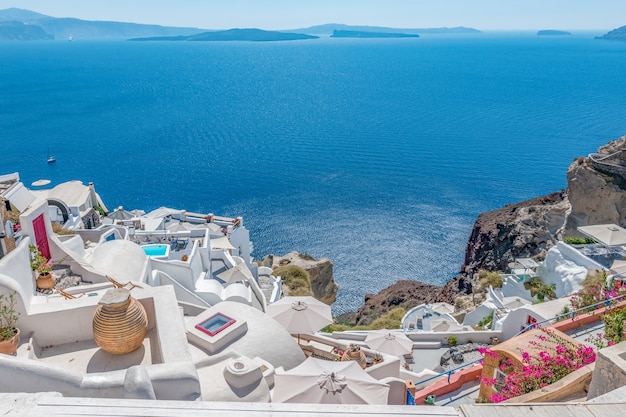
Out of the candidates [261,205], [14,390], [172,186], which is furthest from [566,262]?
[172,186]

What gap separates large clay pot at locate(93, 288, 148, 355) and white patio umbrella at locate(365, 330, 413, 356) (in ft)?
40.2

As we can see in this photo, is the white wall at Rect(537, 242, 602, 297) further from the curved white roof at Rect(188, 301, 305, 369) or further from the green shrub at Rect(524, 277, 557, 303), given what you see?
the curved white roof at Rect(188, 301, 305, 369)

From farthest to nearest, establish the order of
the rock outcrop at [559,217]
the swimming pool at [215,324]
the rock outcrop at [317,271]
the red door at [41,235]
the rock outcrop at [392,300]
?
the rock outcrop at [317,271]
the rock outcrop at [392,300]
the rock outcrop at [559,217]
the red door at [41,235]
the swimming pool at [215,324]

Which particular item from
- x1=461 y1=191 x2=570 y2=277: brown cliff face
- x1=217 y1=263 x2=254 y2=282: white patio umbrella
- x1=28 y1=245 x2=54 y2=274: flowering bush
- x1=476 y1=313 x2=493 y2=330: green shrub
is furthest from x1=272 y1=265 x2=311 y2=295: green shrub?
x1=28 y1=245 x2=54 y2=274: flowering bush

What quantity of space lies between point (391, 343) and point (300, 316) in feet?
13.3

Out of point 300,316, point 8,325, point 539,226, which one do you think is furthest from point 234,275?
point 539,226

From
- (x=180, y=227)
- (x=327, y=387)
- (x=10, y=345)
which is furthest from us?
(x=180, y=227)

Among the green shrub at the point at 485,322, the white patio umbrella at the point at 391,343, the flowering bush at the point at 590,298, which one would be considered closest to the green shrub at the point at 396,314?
the green shrub at the point at 485,322

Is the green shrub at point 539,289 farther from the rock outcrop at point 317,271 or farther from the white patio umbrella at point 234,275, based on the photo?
the rock outcrop at point 317,271

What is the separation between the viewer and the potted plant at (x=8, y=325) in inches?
413

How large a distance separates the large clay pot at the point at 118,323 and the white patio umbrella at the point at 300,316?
10.0m

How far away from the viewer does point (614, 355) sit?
8.84 metres

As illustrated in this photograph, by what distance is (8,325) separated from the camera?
1117cm

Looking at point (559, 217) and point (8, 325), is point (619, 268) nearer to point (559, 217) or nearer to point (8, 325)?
point (8, 325)
